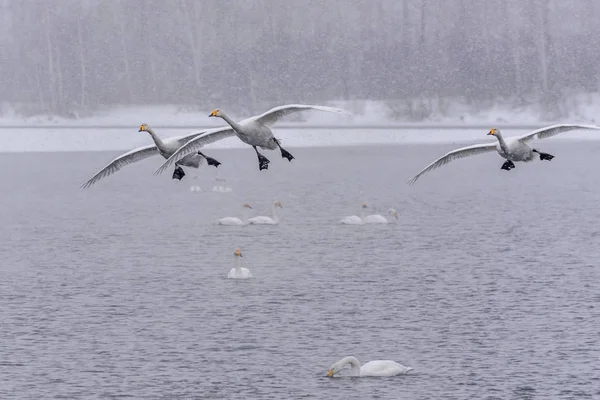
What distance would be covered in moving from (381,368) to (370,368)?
0.26 meters

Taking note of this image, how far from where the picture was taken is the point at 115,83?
110 metres

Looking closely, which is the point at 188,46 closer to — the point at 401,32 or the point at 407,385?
the point at 401,32

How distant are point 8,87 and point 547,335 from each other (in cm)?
8167

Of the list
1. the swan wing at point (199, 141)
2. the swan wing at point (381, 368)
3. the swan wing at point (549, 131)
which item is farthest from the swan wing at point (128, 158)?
the swan wing at point (381, 368)

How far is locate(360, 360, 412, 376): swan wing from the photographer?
31.9m

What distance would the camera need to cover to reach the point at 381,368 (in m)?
32.0

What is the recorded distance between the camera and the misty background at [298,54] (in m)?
105

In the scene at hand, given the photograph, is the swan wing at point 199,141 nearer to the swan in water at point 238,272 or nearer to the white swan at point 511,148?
the white swan at point 511,148

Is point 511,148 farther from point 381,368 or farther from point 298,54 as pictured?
point 298,54

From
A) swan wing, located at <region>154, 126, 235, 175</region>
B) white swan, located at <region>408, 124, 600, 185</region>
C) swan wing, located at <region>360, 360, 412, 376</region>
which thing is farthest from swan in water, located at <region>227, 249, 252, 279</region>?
swan wing, located at <region>154, 126, 235, 175</region>

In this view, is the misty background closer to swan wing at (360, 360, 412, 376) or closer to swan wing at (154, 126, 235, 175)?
swan wing at (360, 360, 412, 376)

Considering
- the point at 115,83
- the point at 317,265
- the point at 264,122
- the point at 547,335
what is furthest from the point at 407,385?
the point at 115,83

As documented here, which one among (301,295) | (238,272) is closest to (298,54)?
(238,272)

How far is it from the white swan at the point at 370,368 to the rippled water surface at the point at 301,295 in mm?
233
